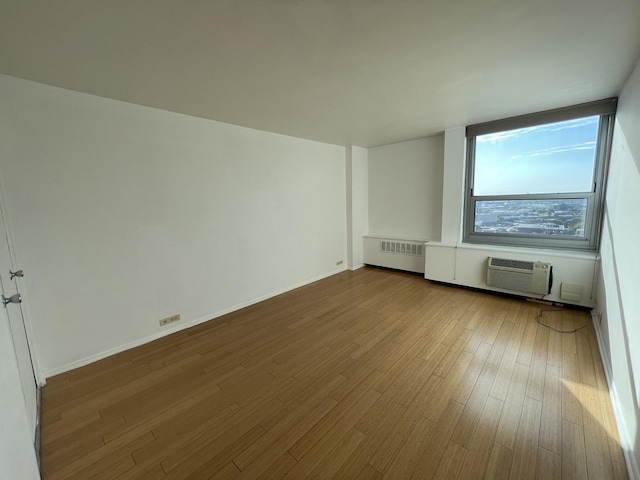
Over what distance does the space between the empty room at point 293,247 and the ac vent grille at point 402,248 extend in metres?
0.51

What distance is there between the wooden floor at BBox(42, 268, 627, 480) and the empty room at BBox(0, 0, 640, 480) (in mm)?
18

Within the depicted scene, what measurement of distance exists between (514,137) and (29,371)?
5782 mm

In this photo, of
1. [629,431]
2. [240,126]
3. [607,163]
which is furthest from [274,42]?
[607,163]

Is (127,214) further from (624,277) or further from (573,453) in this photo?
(624,277)

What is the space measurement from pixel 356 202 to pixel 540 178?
2.84 metres

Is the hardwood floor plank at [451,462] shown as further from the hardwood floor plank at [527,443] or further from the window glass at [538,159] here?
the window glass at [538,159]

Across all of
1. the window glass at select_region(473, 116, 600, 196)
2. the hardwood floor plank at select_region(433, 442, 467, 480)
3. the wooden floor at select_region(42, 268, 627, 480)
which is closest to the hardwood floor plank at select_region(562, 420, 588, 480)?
the wooden floor at select_region(42, 268, 627, 480)

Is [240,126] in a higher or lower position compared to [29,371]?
higher

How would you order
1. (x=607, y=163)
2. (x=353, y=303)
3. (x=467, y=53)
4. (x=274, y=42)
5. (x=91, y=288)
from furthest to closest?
1. (x=353, y=303)
2. (x=607, y=163)
3. (x=91, y=288)
4. (x=467, y=53)
5. (x=274, y=42)

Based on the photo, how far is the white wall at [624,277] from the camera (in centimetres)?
146

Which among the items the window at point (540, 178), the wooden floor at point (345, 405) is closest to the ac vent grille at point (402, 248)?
the window at point (540, 178)

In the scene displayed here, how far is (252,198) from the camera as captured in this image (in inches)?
143

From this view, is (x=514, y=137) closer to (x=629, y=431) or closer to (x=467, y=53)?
(x=467, y=53)

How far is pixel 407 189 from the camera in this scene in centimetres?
491
